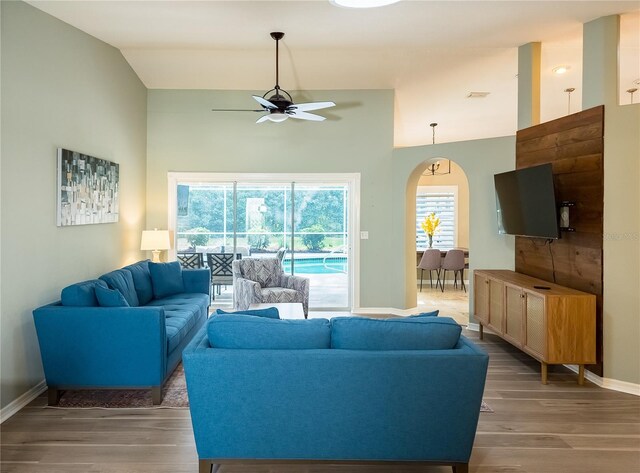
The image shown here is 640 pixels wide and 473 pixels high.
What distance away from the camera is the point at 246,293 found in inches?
236

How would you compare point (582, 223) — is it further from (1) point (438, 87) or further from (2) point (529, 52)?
(1) point (438, 87)

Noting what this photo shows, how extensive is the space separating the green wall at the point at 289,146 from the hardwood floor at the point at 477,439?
3.38 m

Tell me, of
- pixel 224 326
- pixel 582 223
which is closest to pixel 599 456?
pixel 582 223

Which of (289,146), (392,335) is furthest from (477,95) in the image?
(392,335)

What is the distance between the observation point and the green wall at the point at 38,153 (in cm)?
355

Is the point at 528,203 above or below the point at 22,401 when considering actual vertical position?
above

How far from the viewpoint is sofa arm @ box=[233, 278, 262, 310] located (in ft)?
19.5

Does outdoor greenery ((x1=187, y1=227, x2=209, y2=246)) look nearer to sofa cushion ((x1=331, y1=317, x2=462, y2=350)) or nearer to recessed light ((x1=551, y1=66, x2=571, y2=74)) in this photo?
Result: sofa cushion ((x1=331, y1=317, x2=462, y2=350))

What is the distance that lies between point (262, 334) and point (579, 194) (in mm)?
3429

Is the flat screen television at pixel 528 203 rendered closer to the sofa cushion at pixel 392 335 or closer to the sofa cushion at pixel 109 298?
the sofa cushion at pixel 392 335

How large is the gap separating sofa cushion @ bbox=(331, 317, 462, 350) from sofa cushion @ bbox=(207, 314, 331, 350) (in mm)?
104

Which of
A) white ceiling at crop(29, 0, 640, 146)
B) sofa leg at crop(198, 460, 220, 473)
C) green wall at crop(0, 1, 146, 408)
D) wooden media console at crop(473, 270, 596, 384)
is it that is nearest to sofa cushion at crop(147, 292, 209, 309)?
green wall at crop(0, 1, 146, 408)

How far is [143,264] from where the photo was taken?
5.65 metres

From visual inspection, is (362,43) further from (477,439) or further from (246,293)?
(477,439)
